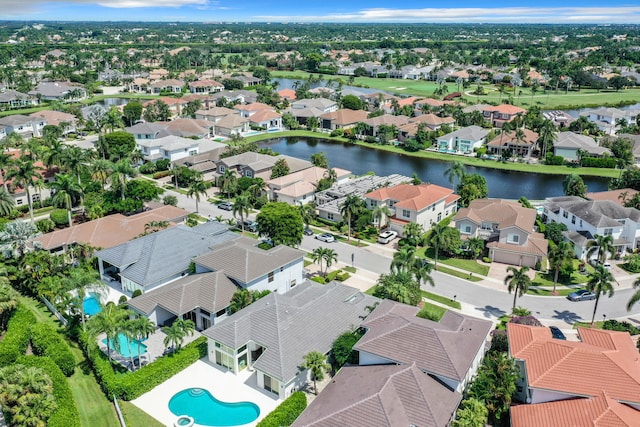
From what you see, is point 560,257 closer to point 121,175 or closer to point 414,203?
point 414,203

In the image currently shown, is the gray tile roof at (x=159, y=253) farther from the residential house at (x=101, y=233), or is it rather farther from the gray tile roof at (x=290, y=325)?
the gray tile roof at (x=290, y=325)

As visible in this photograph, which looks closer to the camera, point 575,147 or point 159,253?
point 159,253

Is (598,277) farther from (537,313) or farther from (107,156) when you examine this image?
(107,156)

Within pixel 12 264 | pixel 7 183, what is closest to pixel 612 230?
pixel 12 264

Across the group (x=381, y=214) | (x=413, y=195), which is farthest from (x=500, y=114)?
(x=381, y=214)

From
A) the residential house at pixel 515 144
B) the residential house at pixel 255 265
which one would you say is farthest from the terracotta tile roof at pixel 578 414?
the residential house at pixel 515 144
